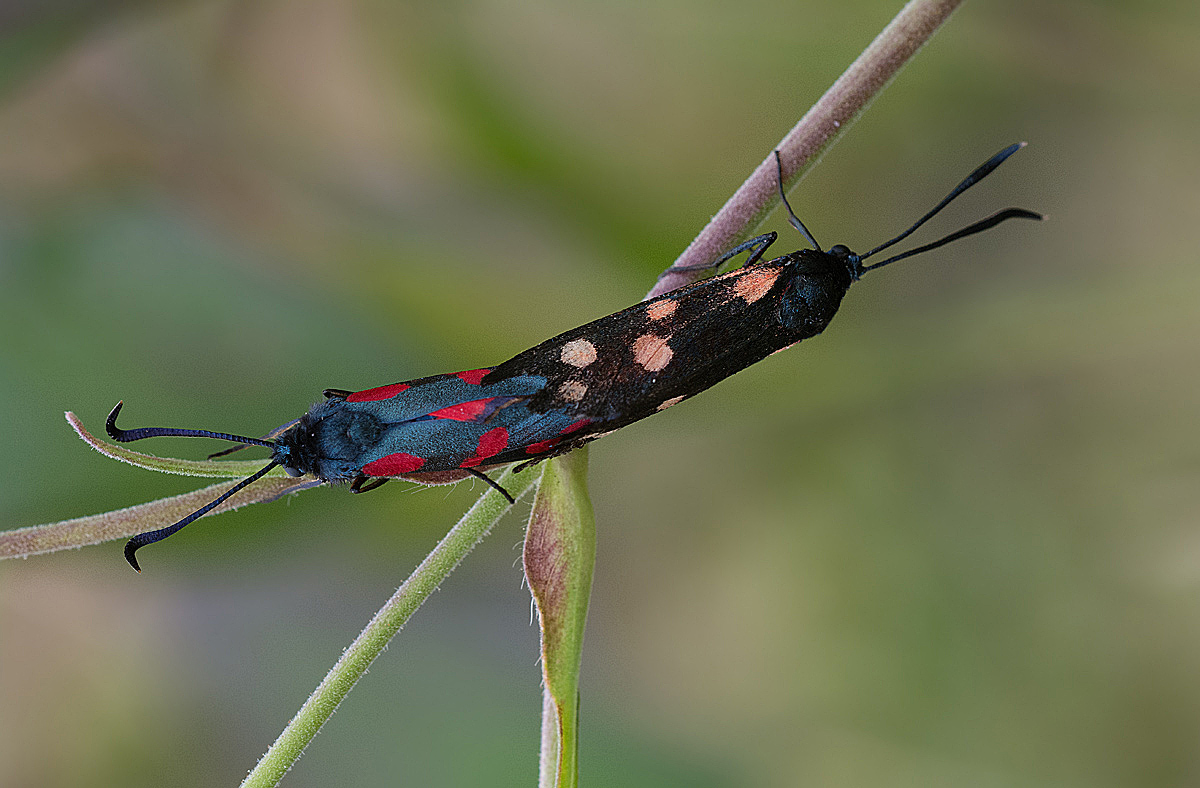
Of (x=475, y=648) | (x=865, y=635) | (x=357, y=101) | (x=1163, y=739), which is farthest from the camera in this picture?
(x=357, y=101)

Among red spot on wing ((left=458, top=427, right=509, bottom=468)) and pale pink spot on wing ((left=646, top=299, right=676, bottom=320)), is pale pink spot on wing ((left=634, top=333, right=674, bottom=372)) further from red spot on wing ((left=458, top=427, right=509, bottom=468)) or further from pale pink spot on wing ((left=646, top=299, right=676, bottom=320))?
red spot on wing ((left=458, top=427, right=509, bottom=468))

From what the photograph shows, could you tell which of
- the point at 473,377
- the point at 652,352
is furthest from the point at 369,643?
the point at 652,352

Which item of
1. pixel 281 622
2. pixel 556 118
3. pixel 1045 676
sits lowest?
pixel 1045 676

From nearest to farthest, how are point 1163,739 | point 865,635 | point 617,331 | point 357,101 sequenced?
point 617,331, point 1163,739, point 865,635, point 357,101

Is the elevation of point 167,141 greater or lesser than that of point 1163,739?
greater

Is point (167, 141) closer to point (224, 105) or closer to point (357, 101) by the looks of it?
point (224, 105)

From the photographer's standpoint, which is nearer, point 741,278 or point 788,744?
point 741,278

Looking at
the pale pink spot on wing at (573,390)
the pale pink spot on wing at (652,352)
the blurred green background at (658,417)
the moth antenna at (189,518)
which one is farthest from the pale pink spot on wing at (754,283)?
the blurred green background at (658,417)

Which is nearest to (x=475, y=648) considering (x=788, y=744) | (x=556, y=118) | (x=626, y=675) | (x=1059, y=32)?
(x=626, y=675)

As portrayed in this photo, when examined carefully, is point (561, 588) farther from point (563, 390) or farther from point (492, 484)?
point (563, 390)
